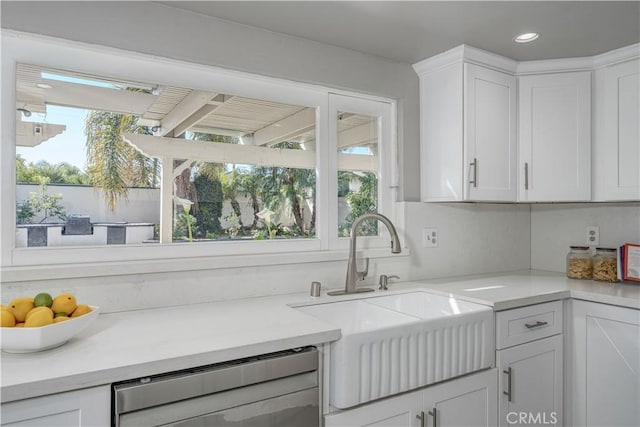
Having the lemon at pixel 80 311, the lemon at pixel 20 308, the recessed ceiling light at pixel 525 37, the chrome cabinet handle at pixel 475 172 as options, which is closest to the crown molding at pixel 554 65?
the recessed ceiling light at pixel 525 37

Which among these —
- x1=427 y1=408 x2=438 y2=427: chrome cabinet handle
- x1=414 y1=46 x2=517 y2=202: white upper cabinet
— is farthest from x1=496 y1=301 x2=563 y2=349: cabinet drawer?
x1=414 y1=46 x2=517 y2=202: white upper cabinet

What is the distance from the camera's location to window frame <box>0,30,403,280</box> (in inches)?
55.9

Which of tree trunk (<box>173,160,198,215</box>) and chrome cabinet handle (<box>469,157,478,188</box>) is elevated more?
chrome cabinet handle (<box>469,157,478,188</box>)

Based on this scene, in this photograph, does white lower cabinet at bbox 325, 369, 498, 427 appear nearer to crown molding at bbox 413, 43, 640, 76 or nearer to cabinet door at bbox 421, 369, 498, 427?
cabinet door at bbox 421, 369, 498, 427

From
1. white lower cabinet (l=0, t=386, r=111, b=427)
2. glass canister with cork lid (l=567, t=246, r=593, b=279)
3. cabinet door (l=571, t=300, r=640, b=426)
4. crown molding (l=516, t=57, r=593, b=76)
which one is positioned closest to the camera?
white lower cabinet (l=0, t=386, r=111, b=427)

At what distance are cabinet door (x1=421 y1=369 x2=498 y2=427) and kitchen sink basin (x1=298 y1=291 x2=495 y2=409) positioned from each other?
5cm

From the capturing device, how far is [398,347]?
1.42m

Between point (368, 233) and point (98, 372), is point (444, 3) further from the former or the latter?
point (98, 372)

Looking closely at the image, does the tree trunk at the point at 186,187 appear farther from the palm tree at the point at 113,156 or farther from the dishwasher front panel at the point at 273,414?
the dishwasher front panel at the point at 273,414

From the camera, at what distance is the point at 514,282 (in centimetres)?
224

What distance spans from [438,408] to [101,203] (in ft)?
5.02

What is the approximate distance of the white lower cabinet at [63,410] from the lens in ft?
3.01

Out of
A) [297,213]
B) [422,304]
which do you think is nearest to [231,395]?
[297,213]

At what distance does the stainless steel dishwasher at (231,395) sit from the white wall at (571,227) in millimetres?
2146
